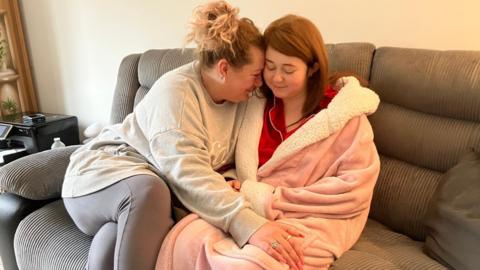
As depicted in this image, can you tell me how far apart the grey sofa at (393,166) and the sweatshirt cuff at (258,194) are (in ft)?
0.87

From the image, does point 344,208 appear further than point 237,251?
Yes

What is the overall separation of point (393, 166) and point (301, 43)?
0.56 m

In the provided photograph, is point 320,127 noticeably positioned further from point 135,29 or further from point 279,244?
point 135,29

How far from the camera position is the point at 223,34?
4.08ft

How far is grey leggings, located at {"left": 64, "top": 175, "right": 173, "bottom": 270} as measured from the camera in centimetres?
110

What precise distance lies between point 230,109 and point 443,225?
748 mm

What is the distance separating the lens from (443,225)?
1188 mm

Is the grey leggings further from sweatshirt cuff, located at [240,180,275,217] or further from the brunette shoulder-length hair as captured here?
the brunette shoulder-length hair

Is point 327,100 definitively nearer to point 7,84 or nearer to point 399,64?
point 399,64

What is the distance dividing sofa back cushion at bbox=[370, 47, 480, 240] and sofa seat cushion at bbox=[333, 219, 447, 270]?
6cm

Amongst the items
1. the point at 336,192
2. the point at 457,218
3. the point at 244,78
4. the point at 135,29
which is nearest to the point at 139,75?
the point at 135,29

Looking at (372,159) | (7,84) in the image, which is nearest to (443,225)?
(372,159)

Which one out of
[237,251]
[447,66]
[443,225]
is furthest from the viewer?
[447,66]

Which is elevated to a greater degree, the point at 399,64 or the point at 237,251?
the point at 399,64
